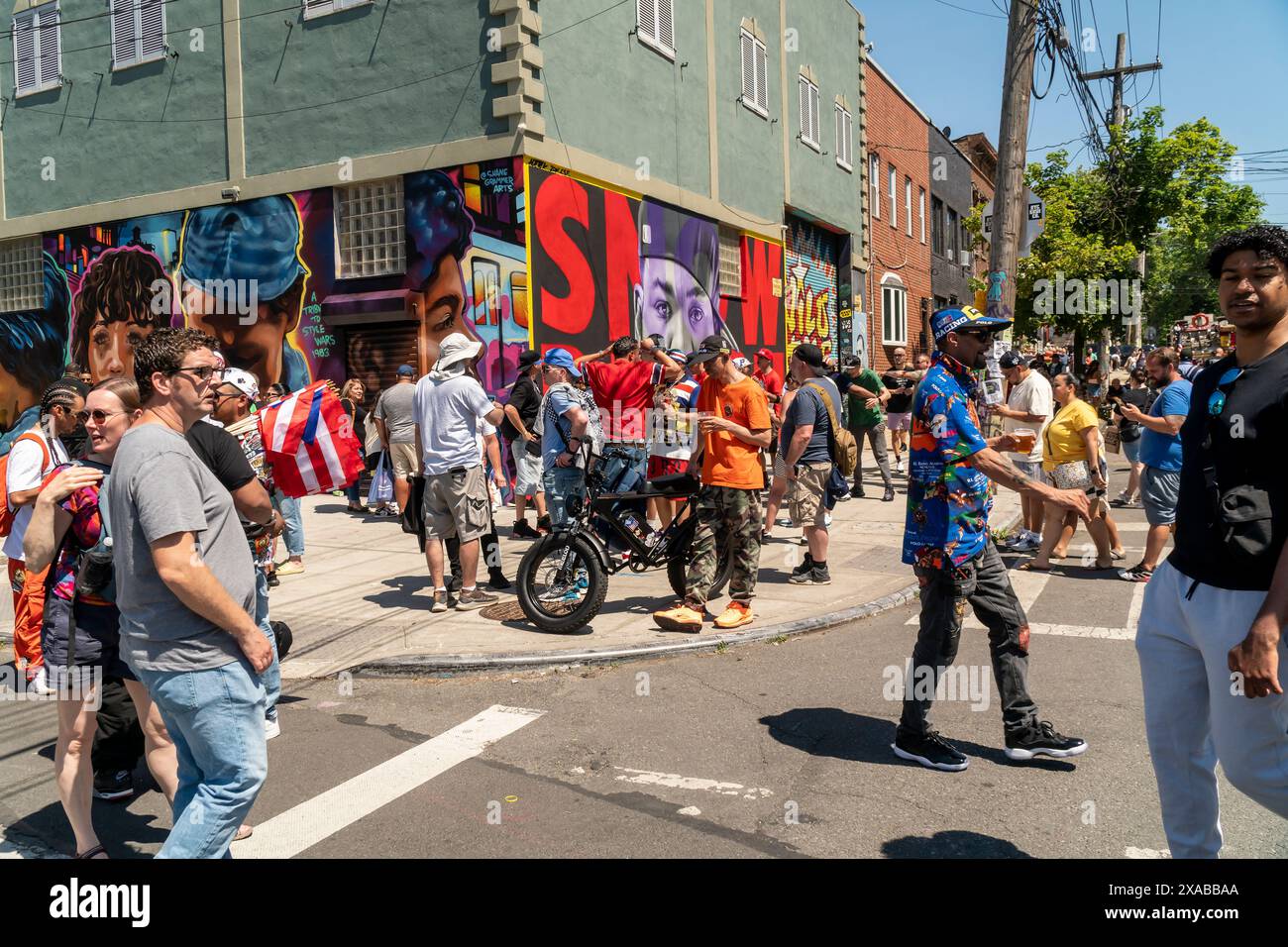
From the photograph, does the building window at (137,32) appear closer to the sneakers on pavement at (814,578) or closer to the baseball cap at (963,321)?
the sneakers on pavement at (814,578)

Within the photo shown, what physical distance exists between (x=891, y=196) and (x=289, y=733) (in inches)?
1068

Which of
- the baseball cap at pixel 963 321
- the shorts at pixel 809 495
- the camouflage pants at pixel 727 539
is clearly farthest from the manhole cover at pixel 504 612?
the baseball cap at pixel 963 321

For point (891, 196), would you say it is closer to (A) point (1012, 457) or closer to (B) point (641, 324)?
(B) point (641, 324)

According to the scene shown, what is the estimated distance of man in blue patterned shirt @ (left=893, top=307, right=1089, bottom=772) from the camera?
461 cm

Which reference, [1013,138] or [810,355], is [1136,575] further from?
[1013,138]

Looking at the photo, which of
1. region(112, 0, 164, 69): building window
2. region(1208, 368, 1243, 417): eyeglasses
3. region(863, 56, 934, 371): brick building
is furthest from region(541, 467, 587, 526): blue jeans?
region(863, 56, 934, 371): brick building

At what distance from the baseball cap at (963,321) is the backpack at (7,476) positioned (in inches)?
165

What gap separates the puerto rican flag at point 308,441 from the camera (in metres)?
5.63

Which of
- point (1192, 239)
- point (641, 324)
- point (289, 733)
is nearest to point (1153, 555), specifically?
point (289, 733)

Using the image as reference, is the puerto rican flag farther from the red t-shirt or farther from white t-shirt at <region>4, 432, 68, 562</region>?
the red t-shirt

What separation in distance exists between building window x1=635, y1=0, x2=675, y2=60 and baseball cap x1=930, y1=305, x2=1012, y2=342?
12.7 metres

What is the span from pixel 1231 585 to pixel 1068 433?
6.82m

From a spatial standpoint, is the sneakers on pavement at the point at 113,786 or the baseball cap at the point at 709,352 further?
the baseball cap at the point at 709,352

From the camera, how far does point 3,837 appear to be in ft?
14.1
